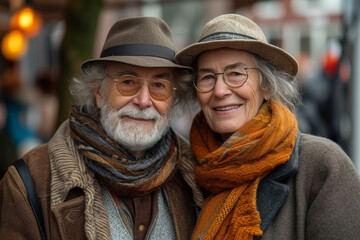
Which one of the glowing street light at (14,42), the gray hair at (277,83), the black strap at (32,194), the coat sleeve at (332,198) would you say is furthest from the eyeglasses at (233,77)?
the glowing street light at (14,42)

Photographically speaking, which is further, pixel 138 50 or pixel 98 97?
pixel 98 97

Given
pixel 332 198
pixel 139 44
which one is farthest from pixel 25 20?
pixel 332 198

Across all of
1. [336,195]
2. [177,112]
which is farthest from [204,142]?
[336,195]

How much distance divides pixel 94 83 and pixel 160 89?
1.43 feet

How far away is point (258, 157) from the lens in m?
2.29

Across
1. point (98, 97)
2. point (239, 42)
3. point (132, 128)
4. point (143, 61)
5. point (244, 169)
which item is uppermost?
point (239, 42)

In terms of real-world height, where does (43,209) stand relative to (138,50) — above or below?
below

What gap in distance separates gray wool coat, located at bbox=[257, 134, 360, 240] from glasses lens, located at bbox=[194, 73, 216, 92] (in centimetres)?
57

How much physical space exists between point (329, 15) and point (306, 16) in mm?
1188

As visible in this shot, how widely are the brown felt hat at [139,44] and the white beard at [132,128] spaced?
280 millimetres

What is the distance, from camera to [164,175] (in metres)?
2.54

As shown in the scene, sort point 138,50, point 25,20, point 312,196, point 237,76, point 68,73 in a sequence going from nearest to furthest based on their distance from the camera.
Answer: point 312,196 → point 237,76 → point 138,50 → point 68,73 → point 25,20

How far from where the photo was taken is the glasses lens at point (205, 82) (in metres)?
2.51

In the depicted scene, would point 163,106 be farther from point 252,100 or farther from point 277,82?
point 277,82
